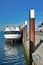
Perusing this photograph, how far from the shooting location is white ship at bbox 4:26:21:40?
4750 centimetres

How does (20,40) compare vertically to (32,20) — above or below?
below

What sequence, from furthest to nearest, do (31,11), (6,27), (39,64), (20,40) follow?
(6,27) < (20,40) < (31,11) < (39,64)

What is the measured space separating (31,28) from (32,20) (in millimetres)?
599

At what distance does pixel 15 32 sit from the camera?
5019 cm

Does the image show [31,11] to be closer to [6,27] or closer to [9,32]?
[9,32]

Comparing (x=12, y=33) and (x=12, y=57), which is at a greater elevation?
(x=12, y=33)

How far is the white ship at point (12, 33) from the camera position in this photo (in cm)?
4750

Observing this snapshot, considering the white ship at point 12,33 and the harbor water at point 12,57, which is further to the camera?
the white ship at point 12,33

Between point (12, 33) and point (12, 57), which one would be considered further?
point (12, 33)

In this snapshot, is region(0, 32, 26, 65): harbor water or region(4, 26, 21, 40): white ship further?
region(4, 26, 21, 40): white ship

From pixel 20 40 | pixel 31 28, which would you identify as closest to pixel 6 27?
pixel 20 40

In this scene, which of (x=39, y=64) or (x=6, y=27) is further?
A: (x=6, y=27)

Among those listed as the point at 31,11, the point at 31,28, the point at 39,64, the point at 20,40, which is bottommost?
the point at 20,40

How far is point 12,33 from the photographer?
49656 millimetres
